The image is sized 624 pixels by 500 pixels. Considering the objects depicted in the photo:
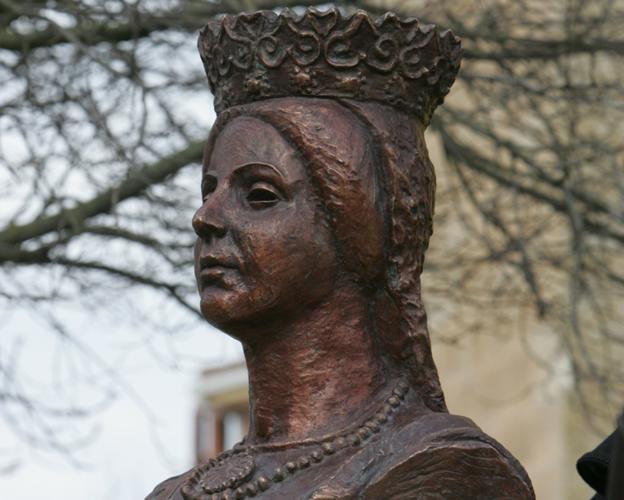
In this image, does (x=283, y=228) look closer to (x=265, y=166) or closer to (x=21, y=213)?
(x=265, y=166)

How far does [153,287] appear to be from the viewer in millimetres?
10164

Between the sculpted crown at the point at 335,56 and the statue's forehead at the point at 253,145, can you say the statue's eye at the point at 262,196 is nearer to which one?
the statue's forehead at the point at 253,145

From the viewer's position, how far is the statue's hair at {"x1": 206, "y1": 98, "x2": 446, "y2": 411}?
5586mm

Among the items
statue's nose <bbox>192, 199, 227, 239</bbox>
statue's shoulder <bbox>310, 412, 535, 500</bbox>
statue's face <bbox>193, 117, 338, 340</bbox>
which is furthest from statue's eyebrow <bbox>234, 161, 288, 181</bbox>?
statue's shoulder <bbox>310, 412, 535, 500</bbox>

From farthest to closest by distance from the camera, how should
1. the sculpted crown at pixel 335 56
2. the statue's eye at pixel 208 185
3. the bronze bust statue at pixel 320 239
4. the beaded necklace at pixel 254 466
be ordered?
the statue's eye at pixel 208 185 < the sculpted crown at pixel 335 56 < the bronze bust statue at pixel 320 239 < the beaded necklace at pixel 254 466

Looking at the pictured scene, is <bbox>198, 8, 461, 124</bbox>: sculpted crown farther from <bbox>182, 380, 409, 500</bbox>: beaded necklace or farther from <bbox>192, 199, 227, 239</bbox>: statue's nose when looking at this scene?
<bbox>182, 380, 409, 500</bbox>: beaded necklace

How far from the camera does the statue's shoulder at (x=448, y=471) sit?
5.24 metres

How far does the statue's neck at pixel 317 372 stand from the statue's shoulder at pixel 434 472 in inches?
9.2

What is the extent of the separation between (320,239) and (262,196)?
201 mm

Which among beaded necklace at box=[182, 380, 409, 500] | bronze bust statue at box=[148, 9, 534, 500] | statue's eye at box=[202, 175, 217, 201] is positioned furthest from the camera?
statue's eye at box=[202, 175, 217, 201]

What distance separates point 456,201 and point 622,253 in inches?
46.0

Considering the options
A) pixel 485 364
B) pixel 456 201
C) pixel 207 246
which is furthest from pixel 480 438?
pixel 485 364

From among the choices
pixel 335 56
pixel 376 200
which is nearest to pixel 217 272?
pixel 376 200

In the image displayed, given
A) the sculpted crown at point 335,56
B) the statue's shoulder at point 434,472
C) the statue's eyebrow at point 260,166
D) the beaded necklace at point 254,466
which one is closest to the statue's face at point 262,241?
the statue's eyebrow at point 260,166
